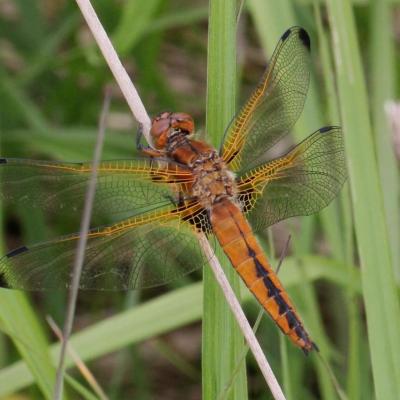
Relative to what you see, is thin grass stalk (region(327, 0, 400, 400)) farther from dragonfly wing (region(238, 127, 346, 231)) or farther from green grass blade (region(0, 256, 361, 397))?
green grass blade (region(0, 256, 361, 397))

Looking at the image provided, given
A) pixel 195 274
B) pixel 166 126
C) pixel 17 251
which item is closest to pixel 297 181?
pixel 166 126

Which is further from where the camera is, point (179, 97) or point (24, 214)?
point (179, 97)

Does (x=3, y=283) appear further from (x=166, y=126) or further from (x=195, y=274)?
(x=195, y=274)

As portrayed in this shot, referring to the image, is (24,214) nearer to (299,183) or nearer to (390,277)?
(299,183)

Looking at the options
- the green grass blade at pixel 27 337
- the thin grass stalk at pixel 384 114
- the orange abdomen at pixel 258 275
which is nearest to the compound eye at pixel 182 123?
the orange abdomen at pixel 258 275

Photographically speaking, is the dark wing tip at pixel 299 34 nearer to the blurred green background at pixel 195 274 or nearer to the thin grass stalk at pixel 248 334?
the blurred green background at pixel 195 274

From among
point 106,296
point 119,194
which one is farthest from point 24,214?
point 119,194

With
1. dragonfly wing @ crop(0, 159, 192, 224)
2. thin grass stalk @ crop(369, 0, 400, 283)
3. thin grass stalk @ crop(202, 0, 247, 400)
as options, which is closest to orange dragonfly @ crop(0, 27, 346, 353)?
dragonfly wing @ crop(0, 159, 192, 224)
